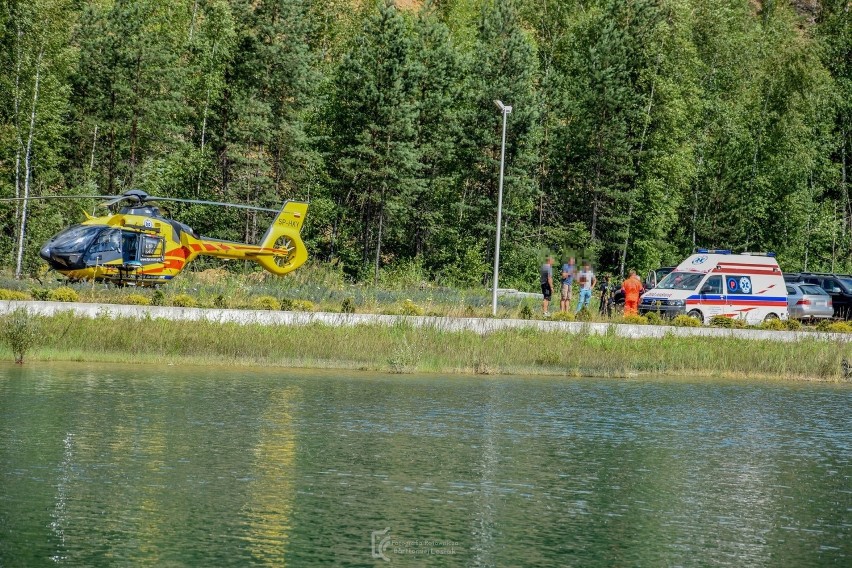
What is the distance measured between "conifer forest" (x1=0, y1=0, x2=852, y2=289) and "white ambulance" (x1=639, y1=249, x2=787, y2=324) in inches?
428

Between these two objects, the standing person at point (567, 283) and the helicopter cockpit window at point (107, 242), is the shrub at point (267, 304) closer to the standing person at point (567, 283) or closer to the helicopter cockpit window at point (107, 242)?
the helicopter cockpit window at point (107, 242)

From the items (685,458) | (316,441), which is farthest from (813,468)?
(316,441)

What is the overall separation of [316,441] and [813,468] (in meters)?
7.67

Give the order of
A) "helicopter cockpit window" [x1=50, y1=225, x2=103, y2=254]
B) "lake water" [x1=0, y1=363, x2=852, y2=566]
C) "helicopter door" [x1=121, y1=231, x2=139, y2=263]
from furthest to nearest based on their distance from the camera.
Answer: "helicopter door" [x1=121, y1=231, x2=139, y2=263] → "helicopter cockpit window" [x1=50, y1=225, x2=103, y2=254] → "lake water" [x1=0, y1=363, x2=852, y2=566]

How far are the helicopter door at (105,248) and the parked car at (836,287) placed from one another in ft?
82.2

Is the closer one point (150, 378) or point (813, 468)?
point (813, 468)

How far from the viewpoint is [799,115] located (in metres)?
64.8

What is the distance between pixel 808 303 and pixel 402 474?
28.2 metres

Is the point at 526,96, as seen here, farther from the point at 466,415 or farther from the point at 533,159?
the point at 466,415

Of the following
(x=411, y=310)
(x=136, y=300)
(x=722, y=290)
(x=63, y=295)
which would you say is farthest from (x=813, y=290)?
(x=63, y=295)

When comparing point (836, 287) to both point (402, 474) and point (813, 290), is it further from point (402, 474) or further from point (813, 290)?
point (402, 474)

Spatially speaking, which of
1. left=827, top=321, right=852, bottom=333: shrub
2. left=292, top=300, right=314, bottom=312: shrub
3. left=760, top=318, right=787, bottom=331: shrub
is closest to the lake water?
left=292, top=300, right=314, bottom=312: shrub

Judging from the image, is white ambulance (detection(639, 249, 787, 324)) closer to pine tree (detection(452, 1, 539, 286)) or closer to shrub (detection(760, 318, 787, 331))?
shrub (detection(760, 318, 787, 331))

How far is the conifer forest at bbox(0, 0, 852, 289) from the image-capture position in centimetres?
5369
